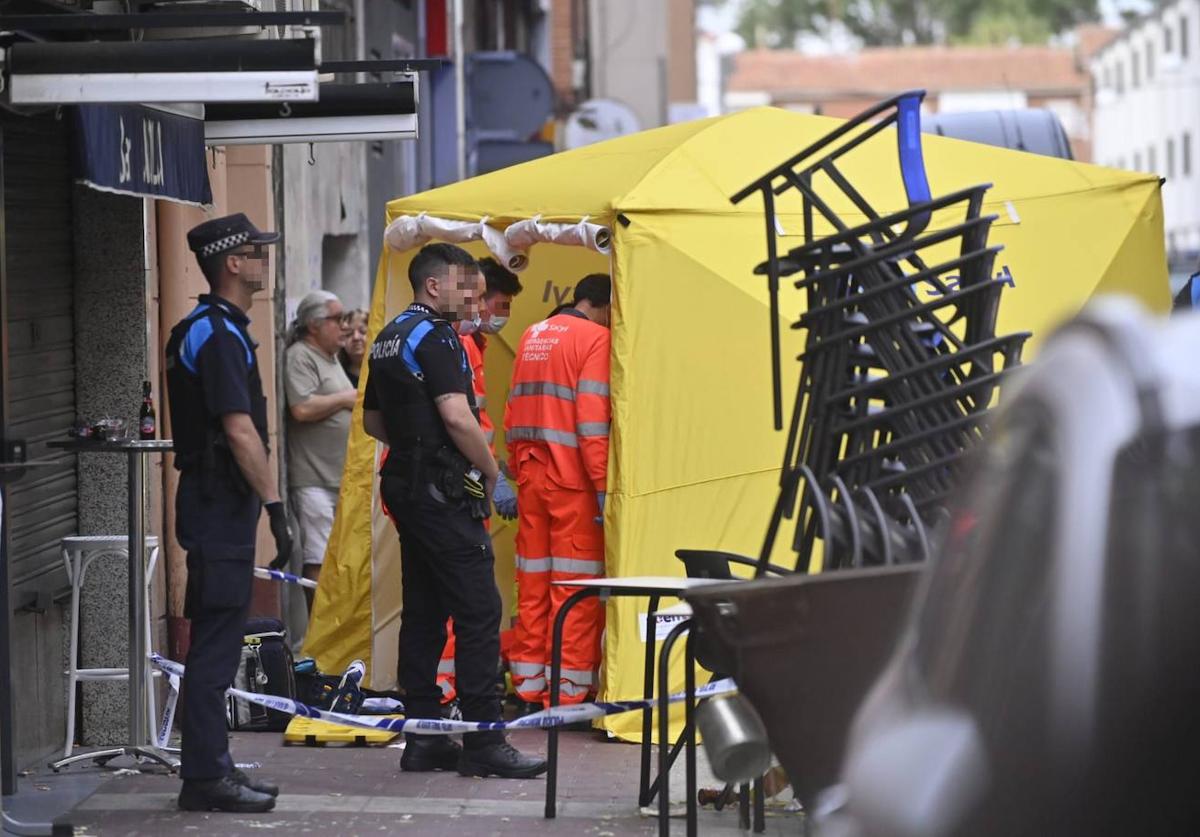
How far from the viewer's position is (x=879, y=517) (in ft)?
15.5

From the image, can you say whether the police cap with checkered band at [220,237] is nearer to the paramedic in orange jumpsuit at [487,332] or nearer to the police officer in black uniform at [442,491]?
the police officer in black uniform at [442,491]

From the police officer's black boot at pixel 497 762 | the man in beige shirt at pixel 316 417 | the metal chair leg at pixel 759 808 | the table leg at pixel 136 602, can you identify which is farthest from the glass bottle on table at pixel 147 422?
the man in beige shirt at pixel 316 417

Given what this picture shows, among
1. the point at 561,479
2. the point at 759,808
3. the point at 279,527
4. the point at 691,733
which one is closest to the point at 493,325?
the point at 561,479

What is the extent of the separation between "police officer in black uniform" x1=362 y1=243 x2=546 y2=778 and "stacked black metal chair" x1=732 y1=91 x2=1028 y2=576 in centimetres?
190

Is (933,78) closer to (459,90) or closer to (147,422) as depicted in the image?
(459,90)

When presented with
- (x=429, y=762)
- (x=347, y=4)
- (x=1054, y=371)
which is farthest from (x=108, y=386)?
(x=347, y=4)

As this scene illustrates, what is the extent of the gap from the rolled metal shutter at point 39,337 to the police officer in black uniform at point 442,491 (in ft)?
4.34

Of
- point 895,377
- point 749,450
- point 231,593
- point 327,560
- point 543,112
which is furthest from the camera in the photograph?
point 543,112

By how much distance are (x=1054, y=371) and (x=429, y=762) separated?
5.46m

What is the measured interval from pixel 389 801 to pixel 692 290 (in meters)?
2.72

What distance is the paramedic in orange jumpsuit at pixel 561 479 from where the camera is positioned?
855 cm

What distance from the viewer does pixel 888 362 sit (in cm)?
531

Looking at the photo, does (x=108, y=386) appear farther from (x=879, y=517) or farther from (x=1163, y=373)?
(x=1163, y=373)

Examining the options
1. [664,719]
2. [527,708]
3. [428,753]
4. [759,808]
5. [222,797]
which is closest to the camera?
[664,719]
